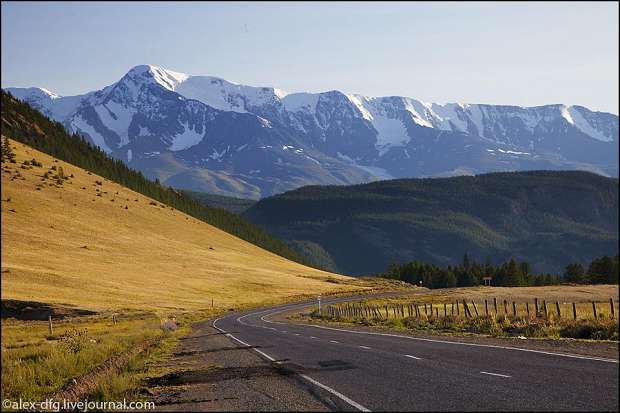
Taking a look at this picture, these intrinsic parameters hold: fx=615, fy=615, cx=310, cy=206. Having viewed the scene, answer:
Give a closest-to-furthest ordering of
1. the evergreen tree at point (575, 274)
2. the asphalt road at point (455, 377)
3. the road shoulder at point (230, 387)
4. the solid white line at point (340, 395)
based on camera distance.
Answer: the asphalt road at point (455, 377)
the solid white line at point (340, 395)
the road shoulder at point (230, 387)
the evergreen tree at point (575, 274)

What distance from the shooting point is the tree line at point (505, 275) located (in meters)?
137

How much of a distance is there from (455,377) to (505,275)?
14005 centimetres

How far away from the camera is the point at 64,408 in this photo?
12.9 meters

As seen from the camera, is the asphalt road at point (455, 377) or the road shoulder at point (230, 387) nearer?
the asphalt road at point (455, 377)

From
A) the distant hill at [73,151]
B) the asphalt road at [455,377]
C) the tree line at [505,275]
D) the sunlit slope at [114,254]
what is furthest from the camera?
the distant hill at [73,151]

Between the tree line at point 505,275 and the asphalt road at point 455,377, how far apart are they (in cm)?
12373

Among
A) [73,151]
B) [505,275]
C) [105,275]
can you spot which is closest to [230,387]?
[105,275]

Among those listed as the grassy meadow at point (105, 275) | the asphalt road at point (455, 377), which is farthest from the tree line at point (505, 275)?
the asphalt road at point (455, 377)

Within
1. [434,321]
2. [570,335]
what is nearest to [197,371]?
[570,335]

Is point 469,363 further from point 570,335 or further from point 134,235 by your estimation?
point 134,235

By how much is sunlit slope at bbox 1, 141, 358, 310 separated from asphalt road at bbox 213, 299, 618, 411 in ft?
166

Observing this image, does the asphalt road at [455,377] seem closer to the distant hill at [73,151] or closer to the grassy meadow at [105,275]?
the grassy meadow at [105,275]

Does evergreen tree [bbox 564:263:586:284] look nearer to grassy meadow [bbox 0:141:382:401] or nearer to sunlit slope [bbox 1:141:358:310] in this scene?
grassy meadow [bbox 0:141:382:401]

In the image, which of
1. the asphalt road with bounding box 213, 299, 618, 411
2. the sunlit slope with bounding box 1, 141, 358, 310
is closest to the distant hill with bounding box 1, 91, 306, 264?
the sunlit slope with bounding box 1, 141, 358, 310
